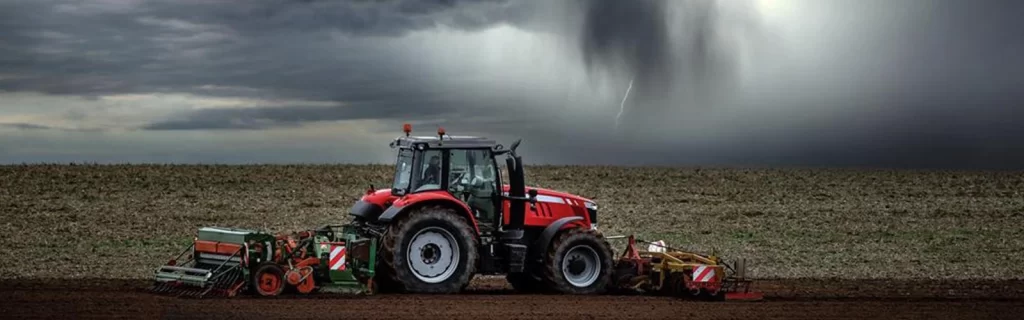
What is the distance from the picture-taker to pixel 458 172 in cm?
1798

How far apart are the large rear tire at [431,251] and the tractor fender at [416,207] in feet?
0.31

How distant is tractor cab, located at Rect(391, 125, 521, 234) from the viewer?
1780 cm

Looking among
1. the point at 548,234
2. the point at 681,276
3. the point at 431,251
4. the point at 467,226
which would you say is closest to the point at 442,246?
the point at 431,251

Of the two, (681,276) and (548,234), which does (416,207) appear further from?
(681,276)

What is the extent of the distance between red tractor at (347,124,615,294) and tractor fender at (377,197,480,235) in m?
0.01

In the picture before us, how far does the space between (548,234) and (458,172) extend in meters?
1.55

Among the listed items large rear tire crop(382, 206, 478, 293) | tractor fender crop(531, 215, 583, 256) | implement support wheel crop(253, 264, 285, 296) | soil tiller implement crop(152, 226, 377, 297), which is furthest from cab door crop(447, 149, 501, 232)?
implement support wheel crop(253, 264, 285, 296)

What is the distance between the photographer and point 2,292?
17.8 m

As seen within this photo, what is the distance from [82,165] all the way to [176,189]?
796cm

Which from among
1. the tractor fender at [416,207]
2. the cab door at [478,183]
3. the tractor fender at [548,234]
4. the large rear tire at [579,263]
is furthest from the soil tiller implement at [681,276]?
the tractor fender at [416,207]


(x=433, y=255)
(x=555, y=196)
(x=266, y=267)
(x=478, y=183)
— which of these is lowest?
(x=266, y=267)

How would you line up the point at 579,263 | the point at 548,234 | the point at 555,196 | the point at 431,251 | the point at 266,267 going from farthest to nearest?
the point at 555,196
the point at 579,263
the point at 548,234
the point at 431,251
the point at 266,267

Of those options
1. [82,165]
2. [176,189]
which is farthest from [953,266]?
[82,165]

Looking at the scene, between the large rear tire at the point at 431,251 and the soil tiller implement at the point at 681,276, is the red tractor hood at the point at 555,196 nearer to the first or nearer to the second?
the soil tiller implement at the point at 681,276
